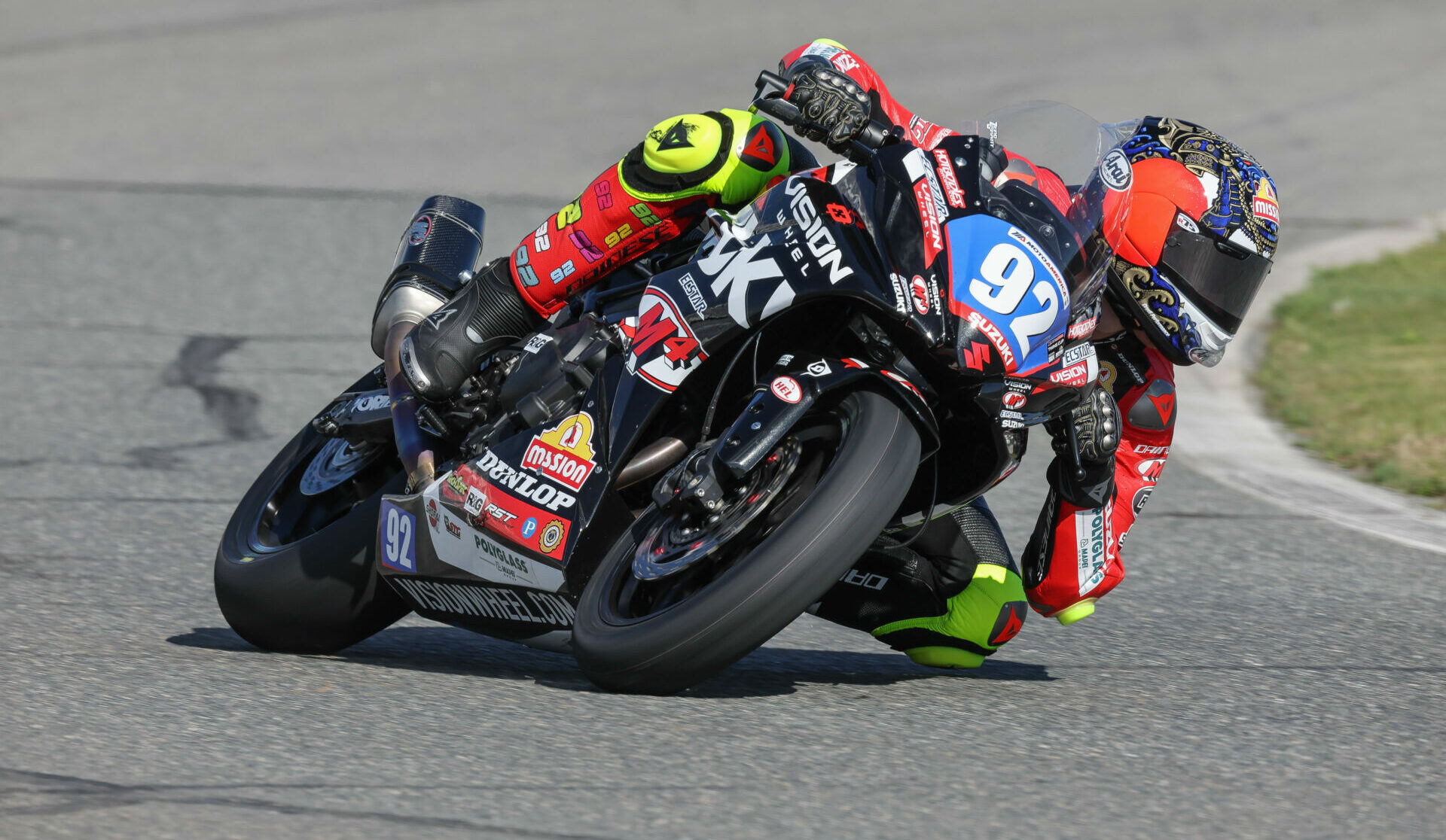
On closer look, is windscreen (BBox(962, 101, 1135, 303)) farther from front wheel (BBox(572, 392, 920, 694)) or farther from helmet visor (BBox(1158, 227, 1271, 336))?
front wheel (BBox(572, 392, 920, 694))

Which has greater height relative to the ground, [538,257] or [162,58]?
[162,58]

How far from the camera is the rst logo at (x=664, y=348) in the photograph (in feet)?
11.6

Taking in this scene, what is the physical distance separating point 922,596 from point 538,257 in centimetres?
122

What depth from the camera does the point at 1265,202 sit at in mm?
4004

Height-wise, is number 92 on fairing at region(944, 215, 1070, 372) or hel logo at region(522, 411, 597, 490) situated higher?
number 92 on fairing at region(944, 215, 1070, 372)

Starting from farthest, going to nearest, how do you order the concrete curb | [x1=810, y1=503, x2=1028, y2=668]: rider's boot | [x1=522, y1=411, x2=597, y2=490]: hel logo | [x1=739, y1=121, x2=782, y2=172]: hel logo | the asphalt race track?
the concrete curb, [x1=810, y1=503, x2=1028, y2=668]: rider's boot, [x1=739, y1=121, x2=782, y2=172]: hel logo, [x1=522, y1=411, x2=597, y2=490]: hel logo, the asphalt race track

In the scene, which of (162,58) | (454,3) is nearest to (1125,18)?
(454,3)

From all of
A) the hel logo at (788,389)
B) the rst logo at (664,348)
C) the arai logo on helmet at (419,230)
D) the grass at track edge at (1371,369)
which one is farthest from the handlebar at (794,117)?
the grass at track edge at (1371,369)

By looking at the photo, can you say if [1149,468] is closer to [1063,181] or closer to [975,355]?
[1063,181]

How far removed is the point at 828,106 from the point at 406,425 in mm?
1292

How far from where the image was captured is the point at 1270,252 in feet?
13.1

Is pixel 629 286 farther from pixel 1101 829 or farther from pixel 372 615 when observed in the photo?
pixel 1101 829

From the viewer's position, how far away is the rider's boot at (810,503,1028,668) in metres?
4.15

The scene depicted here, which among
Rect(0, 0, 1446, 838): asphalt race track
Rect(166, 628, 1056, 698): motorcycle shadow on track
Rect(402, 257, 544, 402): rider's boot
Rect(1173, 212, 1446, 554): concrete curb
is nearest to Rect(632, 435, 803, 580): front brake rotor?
Rect(0, 0, 1446, 838): asphalt race track
